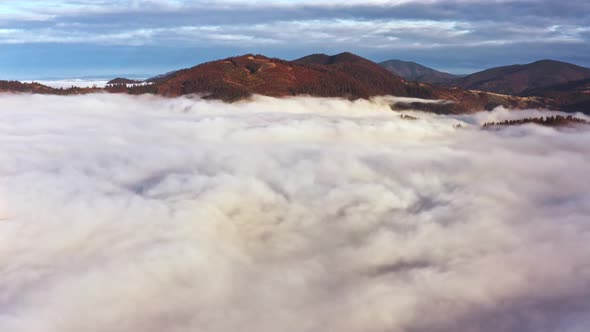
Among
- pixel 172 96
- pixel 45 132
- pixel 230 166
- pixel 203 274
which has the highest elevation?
pixel 172 96

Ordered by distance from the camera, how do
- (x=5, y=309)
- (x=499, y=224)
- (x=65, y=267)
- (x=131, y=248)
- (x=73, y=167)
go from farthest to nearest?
(x=73, y=167) → (x=499, y=224) → (x=131, y=248) → (x=65, y=267) → (x=5, y=309)

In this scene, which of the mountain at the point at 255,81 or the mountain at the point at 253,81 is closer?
the mountain at the point at 253,81

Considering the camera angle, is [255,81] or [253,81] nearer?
[255,81]

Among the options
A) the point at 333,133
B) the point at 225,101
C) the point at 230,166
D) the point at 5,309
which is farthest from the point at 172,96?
the point at 5,309

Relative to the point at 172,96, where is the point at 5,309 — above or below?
below

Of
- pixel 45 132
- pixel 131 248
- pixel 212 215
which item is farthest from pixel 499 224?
pixel 45 132

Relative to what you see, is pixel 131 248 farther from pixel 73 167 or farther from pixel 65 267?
pixel 73 167

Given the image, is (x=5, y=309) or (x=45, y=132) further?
(x=45, y=132)

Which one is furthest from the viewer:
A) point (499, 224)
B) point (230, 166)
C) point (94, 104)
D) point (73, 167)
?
point (94, 104)

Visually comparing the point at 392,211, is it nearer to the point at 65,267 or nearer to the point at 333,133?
the point at 333,133

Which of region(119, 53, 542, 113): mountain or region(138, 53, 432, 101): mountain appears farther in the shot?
region(119, 53, 542, 113): mountain
